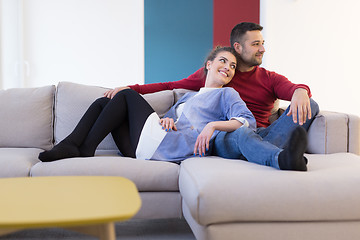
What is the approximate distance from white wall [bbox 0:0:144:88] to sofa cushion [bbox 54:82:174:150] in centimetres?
201

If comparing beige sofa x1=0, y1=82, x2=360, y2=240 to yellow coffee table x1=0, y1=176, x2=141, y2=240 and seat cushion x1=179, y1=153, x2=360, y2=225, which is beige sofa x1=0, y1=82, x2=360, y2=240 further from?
yellow coffee table x1=0, y1=176, x2=141, y2=240

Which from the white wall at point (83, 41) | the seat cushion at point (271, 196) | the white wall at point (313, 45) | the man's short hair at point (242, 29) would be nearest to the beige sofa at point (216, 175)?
the seat cushion at point (271, 196)

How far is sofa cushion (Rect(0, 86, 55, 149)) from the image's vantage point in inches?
96.0

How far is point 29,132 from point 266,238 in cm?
166

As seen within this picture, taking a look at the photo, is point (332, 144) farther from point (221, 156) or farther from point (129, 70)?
point (129, 70)

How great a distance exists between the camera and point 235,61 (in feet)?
7.76

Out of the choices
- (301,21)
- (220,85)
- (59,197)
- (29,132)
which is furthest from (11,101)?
(301,21)

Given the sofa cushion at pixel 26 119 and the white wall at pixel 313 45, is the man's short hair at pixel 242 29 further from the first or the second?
the white wall at pixel 313 45

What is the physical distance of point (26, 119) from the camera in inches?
97.0

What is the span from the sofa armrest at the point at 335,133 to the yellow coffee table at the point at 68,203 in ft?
4.30

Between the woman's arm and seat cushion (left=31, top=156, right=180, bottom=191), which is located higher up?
the woman's arm

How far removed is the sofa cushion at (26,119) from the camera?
8.00ft

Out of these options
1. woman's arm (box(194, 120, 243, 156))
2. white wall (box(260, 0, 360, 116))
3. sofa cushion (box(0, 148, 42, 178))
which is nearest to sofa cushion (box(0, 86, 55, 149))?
sofa cushion (box(0, 148, 42, 178))

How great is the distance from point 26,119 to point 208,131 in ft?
4.02
